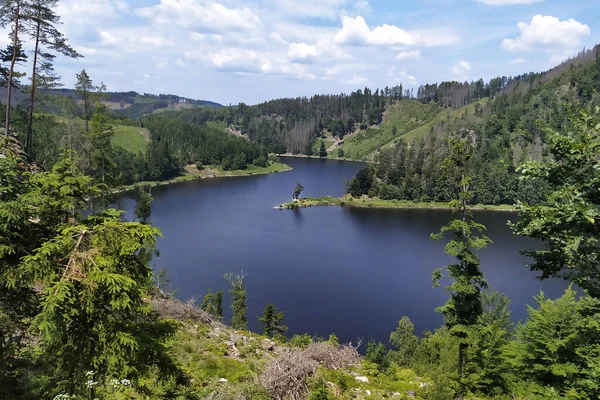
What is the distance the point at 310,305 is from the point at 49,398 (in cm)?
5212

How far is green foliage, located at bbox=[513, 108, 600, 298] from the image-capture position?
7.96 meters

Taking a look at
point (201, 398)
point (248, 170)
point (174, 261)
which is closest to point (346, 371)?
point (201, 398)

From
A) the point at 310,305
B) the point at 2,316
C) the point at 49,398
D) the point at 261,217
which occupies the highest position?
the point at 2,316

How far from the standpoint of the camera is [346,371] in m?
14.5

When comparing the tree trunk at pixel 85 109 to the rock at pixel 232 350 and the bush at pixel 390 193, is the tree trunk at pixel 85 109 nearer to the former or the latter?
the rock at pixel 232 350

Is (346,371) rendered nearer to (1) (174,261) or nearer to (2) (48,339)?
(2) (48,339)

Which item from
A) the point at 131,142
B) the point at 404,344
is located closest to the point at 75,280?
the point at 404,344

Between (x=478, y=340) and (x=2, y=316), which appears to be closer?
(x=2, y=316)

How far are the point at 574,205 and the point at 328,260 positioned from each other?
229ft

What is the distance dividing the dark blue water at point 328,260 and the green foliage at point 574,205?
145ft

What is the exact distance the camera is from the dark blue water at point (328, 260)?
56625 millimetres

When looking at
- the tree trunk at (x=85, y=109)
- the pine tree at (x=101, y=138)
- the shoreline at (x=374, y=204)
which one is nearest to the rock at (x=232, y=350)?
the pine tree at (x=101, y=138)

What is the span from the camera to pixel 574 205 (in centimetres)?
770

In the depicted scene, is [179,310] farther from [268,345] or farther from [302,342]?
[302,342]
